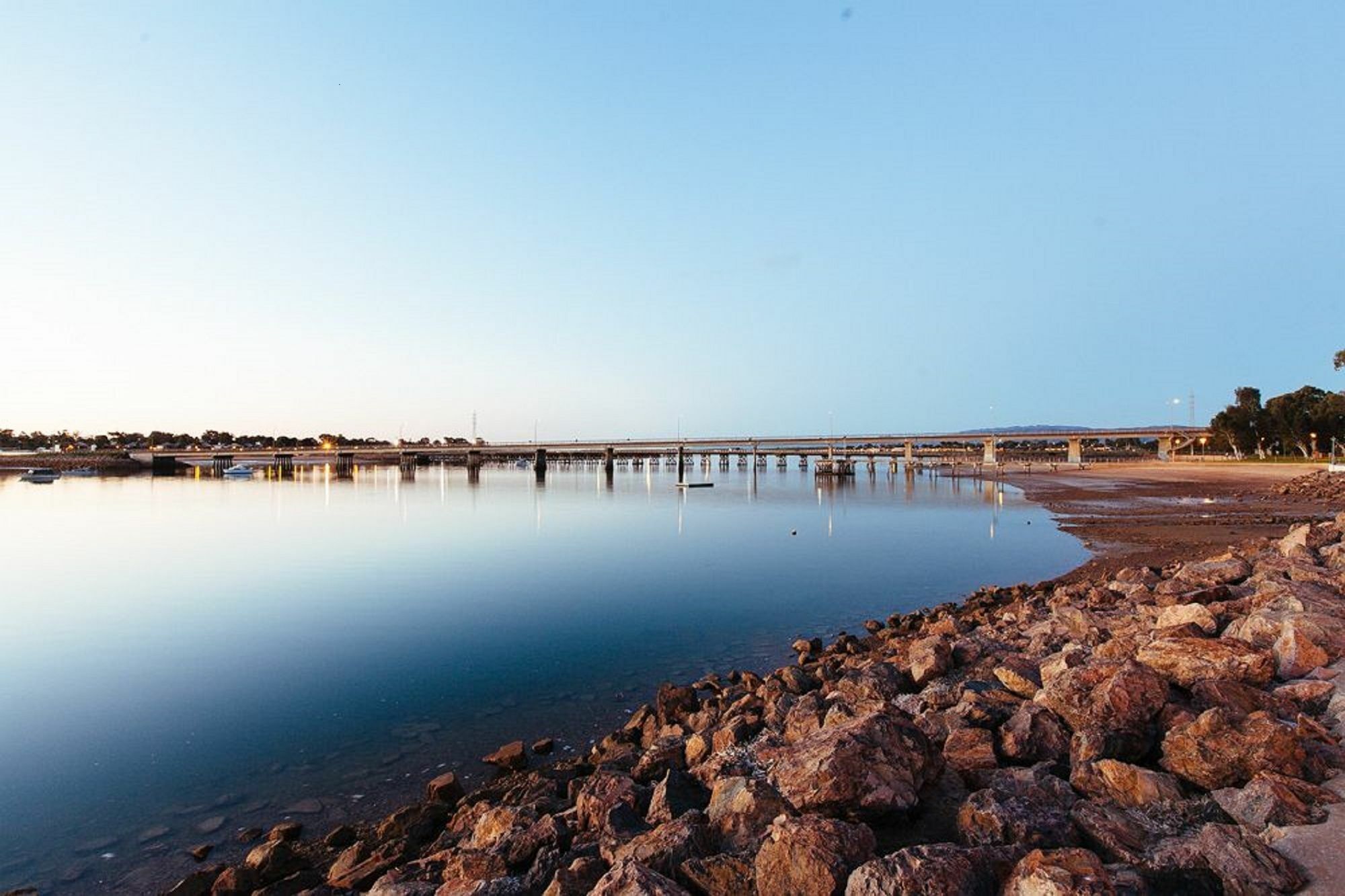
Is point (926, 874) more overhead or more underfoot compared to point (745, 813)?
more overhead

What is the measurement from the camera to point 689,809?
5.78m

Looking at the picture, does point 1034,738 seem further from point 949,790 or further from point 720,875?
point 720,875

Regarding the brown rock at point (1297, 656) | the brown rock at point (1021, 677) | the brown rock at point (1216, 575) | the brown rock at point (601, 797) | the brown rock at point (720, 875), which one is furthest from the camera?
the brown rock at point (1216, 575)

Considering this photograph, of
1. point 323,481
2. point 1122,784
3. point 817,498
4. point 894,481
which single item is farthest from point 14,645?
point 323,481

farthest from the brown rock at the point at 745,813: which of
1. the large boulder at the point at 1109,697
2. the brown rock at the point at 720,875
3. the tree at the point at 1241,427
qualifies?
the tree at the point at 1241,427

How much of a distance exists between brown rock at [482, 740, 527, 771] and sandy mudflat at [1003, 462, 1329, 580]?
17.1m

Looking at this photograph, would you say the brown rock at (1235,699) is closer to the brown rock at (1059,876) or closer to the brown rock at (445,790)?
the brown rock at (1059,876)

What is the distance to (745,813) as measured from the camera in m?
5.13

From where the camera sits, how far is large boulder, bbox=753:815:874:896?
4148 millimetres

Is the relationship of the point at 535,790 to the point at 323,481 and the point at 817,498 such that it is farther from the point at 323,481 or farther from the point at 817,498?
the point at 323,481

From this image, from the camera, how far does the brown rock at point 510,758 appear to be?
9.12 metres

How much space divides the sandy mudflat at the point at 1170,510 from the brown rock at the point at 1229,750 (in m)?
15.9

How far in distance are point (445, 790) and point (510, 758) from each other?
1117mm

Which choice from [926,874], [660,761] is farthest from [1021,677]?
[926,874]
